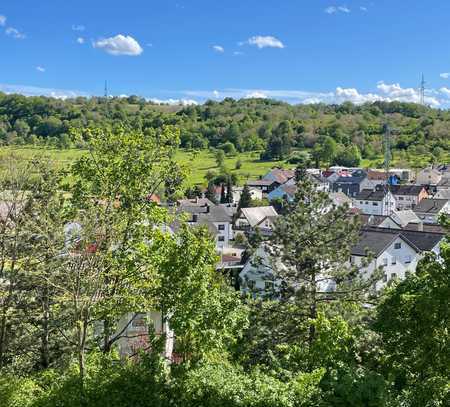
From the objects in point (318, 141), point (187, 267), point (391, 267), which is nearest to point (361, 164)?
point (318, 141)

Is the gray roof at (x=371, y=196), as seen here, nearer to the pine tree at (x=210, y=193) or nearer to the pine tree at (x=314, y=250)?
the pine tree at (x=210, y=193)

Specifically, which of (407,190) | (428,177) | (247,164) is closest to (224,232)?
(407,190)

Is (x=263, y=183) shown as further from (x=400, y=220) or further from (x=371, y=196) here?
(x=400, y=220)

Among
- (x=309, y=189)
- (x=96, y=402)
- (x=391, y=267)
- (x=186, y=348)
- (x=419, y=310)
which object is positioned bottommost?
(x=391, y=267)

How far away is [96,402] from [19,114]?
5094 inches

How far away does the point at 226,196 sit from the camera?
8162 centimetres

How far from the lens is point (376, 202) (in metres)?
71.7

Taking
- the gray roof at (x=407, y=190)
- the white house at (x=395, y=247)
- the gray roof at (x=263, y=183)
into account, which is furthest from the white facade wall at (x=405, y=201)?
the white house at (x=395, y=247)

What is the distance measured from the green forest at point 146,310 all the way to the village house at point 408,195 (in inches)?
2577

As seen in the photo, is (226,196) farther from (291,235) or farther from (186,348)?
(186,348)

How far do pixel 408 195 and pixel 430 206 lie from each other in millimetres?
10910

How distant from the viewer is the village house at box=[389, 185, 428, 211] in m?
75.8

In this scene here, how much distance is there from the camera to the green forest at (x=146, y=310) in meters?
9.38

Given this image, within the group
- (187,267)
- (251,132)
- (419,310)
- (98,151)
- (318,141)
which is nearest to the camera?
(419,310)
